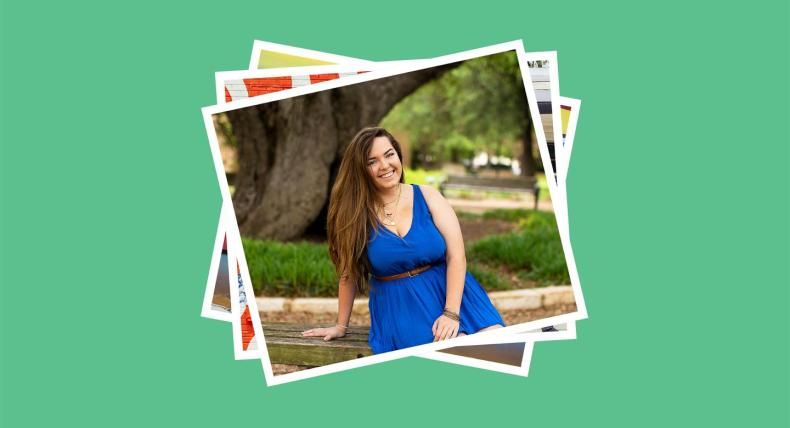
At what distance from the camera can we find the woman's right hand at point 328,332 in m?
4.12

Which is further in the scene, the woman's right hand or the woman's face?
the woman's right hand

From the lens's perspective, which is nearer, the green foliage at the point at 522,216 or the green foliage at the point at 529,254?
the green foliage at the point at 529,254

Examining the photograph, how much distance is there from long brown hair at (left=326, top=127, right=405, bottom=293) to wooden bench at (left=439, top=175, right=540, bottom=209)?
787 cm

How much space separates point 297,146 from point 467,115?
12786 millimetres

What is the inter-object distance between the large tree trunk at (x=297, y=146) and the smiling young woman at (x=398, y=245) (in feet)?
11.3

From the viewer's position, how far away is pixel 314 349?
4062 mm

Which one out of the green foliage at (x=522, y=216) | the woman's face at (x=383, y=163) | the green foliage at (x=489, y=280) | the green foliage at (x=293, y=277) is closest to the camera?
the woman's face at (x=383, y=163)

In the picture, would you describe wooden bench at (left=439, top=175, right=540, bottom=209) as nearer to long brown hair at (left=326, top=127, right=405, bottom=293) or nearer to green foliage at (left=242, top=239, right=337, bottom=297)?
green foliage at (left=242, top=239, right=337, bottom=297)

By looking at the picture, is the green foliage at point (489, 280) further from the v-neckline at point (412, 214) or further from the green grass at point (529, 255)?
the v-neckline at point (412, 214)

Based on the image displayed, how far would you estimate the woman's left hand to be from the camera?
12.6 ft

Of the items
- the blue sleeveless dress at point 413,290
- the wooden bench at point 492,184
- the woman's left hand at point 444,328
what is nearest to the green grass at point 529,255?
the blue sleeveless dress at point 413,290

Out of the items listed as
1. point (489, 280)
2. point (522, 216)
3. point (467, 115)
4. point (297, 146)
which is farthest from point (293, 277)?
point (467, 115)

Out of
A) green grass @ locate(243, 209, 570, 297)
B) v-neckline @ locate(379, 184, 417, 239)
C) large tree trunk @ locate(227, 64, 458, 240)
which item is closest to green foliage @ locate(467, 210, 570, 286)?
green grass @ locate(243, 209, 570, 297)

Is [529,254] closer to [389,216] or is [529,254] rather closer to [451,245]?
[451,245]
